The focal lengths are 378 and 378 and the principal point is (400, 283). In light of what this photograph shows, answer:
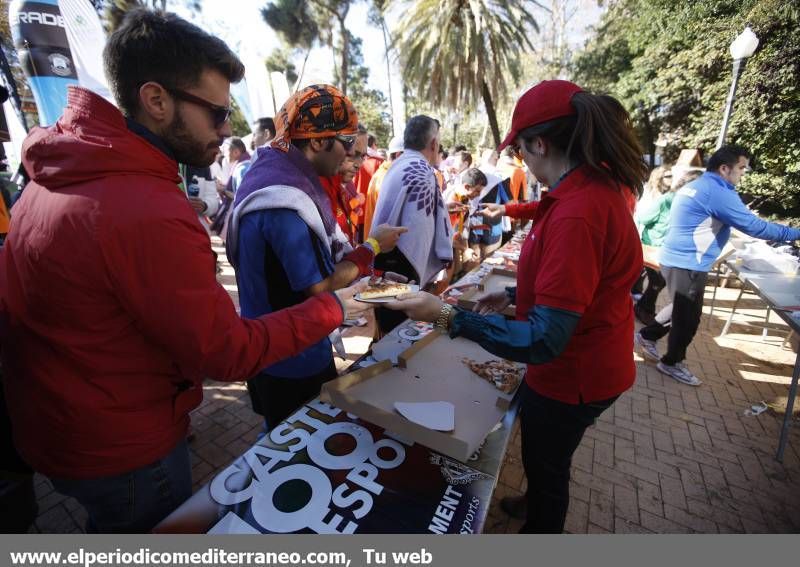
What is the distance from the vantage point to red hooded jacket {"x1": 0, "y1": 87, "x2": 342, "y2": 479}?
90cm

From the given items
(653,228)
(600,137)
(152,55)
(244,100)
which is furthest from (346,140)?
(244,100)

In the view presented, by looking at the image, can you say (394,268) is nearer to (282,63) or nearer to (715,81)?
(715,81)

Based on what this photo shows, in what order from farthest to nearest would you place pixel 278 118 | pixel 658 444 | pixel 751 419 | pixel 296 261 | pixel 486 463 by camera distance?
pixel 751 419
pixel 658 444
pixel 278 118
pixel 296 261
pixel 486 463

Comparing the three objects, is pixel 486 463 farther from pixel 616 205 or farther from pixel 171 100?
pixel 171 100

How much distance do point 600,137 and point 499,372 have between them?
1.12 m

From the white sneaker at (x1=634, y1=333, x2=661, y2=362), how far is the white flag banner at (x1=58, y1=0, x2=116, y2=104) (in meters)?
7.45

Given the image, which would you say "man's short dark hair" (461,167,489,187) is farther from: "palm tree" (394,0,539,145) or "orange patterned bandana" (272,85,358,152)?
"palm tree" (394,0,539,145)

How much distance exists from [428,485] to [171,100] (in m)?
1.44

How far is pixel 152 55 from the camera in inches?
41.6

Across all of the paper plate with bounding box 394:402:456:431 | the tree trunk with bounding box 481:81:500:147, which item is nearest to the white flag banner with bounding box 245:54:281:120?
the tree trunk with bounding box 481:81:500:147

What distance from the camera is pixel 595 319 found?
139cm

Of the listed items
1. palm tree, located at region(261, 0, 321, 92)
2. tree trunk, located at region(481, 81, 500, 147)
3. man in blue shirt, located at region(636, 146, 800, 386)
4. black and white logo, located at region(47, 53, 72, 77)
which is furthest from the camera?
palm tree, located at region(261, 0, 321, 92)

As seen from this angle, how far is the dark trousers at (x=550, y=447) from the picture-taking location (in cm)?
153
